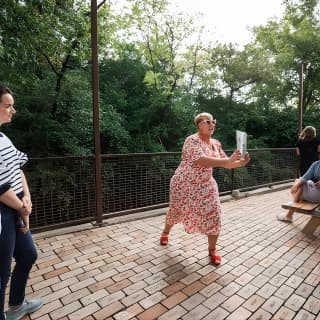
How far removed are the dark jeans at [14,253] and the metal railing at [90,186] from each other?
1.70 m

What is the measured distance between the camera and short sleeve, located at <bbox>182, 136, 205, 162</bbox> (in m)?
2.42

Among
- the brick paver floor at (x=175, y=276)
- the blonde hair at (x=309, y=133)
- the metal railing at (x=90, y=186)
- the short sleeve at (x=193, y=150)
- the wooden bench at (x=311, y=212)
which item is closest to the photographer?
the brick paver floor at (x=175, y=276)

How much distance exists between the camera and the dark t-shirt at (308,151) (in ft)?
16.2

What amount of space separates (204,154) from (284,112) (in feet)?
40.9

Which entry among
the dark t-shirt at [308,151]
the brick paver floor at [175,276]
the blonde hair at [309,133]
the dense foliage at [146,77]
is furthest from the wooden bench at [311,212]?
the dense foliage at [146,77]

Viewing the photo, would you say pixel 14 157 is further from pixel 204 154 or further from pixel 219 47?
pixel 219 47

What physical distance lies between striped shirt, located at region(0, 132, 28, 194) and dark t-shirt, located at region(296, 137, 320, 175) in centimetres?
521

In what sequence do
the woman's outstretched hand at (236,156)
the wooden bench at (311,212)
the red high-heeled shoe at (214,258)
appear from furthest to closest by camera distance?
the wooden bench at (311,212) → the red high-heeled shoe at (214,258) → the woman's outstretched hand at (236,156)

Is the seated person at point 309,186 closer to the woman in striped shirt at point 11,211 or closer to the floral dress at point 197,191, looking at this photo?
the floral dress at point 197,191

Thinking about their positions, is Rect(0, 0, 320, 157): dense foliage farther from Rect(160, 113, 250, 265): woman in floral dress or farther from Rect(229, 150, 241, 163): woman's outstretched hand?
Rect(229, 150, 241, 163): woman's outstretched hand

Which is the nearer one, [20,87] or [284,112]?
[20,87]

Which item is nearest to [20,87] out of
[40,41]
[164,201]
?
[40,41]

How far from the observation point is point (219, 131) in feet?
41.1

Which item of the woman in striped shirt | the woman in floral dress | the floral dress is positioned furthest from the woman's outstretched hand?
the woman in striped shirt
